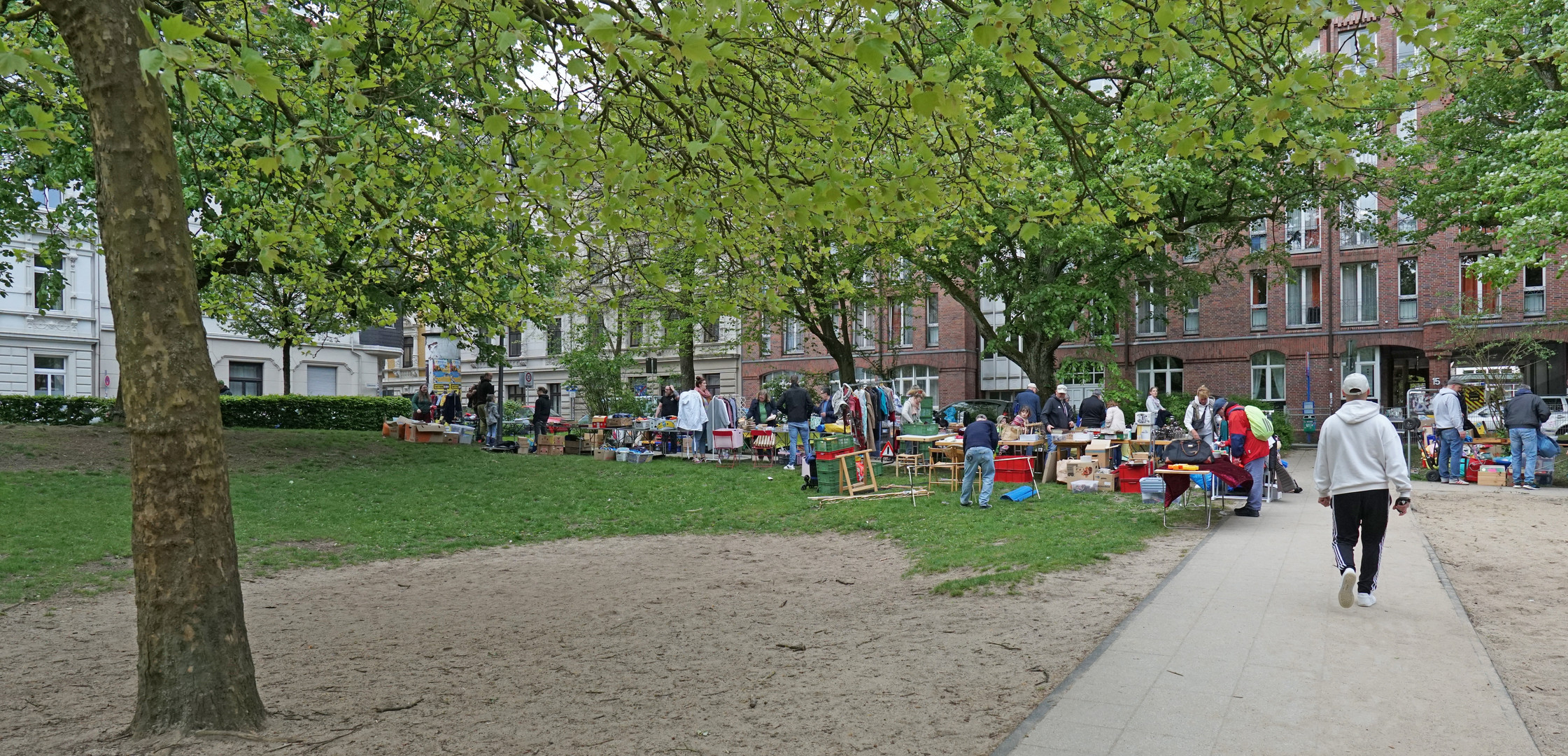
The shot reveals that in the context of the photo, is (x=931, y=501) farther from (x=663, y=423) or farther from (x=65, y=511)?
(x=65, y=511)

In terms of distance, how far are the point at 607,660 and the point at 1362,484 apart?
5577mm

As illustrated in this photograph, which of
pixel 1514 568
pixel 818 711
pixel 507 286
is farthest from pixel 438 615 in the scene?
pixel 507 286

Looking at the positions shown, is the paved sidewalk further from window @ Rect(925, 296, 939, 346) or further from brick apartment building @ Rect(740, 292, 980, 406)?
window @ Rect(925, 296, 939, 346)

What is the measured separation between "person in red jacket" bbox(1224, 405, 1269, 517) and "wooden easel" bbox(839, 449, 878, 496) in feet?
17.7

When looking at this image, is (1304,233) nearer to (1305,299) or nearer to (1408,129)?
(1305,299)

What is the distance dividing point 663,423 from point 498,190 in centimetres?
1646

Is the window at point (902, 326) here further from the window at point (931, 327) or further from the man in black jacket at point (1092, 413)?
the man in black jacket at point (1092, 413)

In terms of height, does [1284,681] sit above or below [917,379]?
below

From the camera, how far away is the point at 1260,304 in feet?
125

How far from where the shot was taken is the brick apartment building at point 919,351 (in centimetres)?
4322

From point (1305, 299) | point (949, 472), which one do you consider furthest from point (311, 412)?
point (1305, 299)

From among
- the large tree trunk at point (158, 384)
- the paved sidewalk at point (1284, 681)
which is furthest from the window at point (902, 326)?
the large tree trunk at point (158, 384)

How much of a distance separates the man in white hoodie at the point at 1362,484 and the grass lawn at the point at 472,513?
8.08 feet

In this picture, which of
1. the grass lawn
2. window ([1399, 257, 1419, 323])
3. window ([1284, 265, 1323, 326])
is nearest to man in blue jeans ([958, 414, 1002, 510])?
the grass lawn
